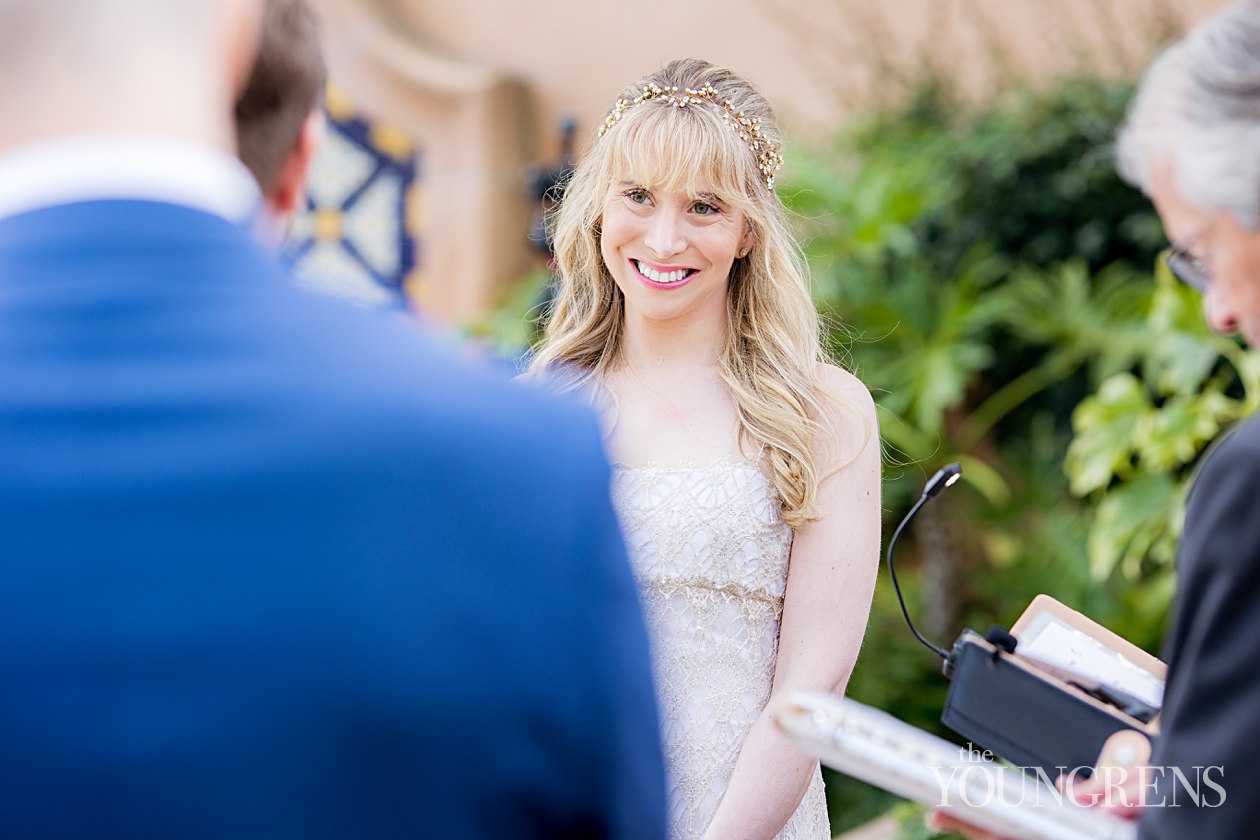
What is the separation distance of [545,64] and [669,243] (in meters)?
5.58

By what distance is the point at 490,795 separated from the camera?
966mm

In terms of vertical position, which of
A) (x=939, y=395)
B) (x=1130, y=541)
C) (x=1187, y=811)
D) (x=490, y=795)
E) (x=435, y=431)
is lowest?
(x=1130, y=541)

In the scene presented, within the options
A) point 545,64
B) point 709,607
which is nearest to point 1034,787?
point 709,607

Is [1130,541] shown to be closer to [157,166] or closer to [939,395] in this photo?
[939,395]

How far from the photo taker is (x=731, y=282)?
2.90 m

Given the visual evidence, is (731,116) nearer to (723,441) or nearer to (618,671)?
(723,441)

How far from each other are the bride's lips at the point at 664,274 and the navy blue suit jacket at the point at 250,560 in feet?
5.86

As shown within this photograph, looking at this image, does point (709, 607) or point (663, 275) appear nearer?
point (709, 607)

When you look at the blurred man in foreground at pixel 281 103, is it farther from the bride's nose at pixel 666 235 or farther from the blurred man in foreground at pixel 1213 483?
the bride's nose at pixel 666 235

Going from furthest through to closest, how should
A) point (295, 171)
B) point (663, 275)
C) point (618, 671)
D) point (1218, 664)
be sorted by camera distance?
point (663, 275)
point (1218, 664)
point (295, 171)
point (618, 671)

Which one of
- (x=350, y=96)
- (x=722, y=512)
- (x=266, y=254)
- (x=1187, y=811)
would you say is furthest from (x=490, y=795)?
(x=350, y=96)

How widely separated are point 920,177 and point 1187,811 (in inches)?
202

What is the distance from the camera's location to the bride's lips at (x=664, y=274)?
A: 2.75 metres

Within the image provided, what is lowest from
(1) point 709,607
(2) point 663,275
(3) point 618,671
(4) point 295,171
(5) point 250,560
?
(1) point 709,607
